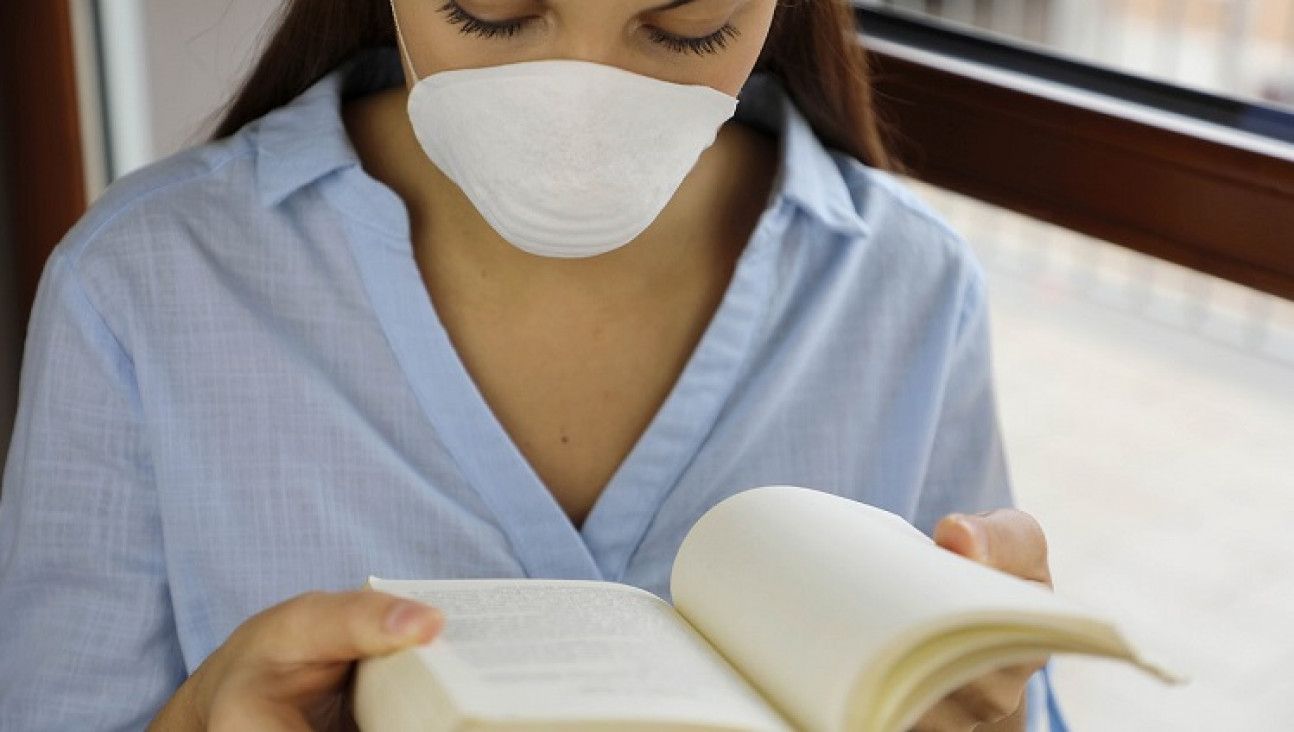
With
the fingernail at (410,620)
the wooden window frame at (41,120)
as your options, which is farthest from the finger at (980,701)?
the wooden window frame at (41,120)

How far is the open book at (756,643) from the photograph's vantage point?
1.82 feet

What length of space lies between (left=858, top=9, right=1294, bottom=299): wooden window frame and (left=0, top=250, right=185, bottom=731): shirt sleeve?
2.00 feet

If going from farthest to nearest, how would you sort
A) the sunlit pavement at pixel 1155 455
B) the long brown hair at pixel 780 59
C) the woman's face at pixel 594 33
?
the sunlit pavement at pixel 1155 455 < the long brown hair at pixel 780 59 < the woman's face at pixel 594 33

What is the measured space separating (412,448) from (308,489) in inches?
2.6

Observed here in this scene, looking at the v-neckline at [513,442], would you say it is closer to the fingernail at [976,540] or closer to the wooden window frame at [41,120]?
the fingernail at [976,540]

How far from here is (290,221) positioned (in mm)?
965

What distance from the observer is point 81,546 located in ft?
2.99

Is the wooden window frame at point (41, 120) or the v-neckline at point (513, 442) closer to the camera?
the v-neckline at point (513, 442)

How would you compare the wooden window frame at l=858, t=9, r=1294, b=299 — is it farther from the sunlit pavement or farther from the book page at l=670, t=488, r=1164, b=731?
the book page at l=670, t=488, r=1164, b=731

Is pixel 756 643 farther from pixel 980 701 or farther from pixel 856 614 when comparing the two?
pixel 980 701

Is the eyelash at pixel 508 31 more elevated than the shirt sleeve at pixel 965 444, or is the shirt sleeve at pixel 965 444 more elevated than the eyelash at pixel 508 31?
the eyelash at pixel 508 31

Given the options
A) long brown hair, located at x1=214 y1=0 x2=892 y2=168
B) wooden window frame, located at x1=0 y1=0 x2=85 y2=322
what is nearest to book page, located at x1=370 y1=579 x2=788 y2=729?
long brown hair, located at x1=214 y1=0 x2=892 y2=168

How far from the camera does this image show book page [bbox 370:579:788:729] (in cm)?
55

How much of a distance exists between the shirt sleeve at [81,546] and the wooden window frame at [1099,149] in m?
0.61
